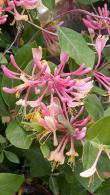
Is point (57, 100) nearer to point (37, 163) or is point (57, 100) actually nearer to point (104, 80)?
point (104, 80)

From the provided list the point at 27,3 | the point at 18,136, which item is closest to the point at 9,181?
A: the point at 18,136

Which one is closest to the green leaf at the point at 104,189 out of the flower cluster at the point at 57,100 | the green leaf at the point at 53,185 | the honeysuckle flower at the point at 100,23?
the green leaf at the point at 53,185

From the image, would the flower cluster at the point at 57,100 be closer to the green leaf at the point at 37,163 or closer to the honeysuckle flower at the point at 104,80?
the honeysuckle flower at the point at 104,80

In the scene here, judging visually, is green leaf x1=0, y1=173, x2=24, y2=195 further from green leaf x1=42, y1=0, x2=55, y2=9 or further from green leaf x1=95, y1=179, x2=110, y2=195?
green leaf x1=42, y1=0, x2=55, y2=9

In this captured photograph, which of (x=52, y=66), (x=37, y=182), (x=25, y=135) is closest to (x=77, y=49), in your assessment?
(x=52, y=66)

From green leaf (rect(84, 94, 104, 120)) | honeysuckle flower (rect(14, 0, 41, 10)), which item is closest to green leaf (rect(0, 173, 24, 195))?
green leaf (rect(84, 94, 104, 120))
